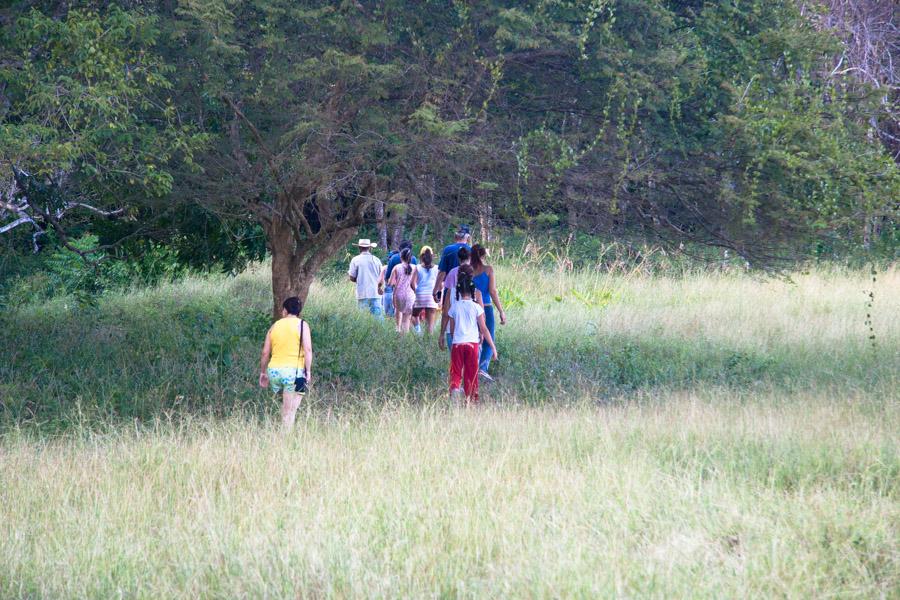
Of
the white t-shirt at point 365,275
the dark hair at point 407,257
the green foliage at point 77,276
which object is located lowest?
the green foliage at point 77,276

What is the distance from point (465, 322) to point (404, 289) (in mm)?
5636

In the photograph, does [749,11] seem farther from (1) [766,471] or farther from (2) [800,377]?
(1) [766,471]

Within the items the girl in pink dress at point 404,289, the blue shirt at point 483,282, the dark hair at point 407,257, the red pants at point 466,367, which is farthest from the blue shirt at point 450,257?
the dark hair at point 407,257

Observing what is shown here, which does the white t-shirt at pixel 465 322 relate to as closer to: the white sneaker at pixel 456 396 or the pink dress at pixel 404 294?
the white sneaker at pixel 456 396

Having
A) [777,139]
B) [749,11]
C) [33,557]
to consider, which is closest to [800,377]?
[777,139]

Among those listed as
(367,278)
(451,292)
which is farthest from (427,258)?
(451,292)

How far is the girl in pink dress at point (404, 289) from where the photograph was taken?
16203 mm

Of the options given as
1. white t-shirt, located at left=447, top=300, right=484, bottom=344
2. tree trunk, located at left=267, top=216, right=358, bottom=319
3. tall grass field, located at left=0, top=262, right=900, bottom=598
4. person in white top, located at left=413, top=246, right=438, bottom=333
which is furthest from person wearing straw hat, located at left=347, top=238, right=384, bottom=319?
white t-shirt, located at left=447, top=300, right=484, bottom=344

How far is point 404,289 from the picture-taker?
16.2 m

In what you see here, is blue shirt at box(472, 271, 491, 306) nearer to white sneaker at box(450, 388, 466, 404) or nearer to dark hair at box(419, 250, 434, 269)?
white sneaker at box(450, 388, 466, 404)

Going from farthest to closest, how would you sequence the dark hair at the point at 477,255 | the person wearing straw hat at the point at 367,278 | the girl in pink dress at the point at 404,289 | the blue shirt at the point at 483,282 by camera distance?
the person wearing straw hat at the point at 367,278 → the girl in pink dress at the point at 404,289 → the blue shirt at the point at 483,282 → the dark hair at the point at 477,255

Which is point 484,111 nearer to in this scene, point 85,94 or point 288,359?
point 288,359

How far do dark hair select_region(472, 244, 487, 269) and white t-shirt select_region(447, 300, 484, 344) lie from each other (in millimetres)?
1240

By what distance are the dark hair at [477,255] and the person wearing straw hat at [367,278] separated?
5.19 meters
